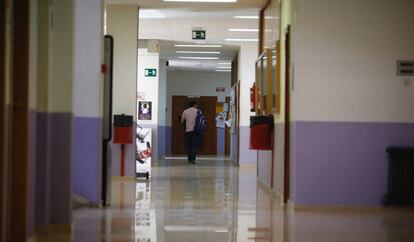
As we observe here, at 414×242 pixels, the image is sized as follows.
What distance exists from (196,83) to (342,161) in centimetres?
1891

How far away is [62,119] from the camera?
242 inches

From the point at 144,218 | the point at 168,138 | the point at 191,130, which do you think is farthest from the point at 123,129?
the point at 168,138

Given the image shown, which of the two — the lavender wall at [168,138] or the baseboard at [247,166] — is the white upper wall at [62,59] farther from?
the lavender wall at [168,138]

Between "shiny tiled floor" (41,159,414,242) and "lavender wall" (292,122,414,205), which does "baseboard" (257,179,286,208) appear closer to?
"shiny tiled floor" (41,159,414,242)

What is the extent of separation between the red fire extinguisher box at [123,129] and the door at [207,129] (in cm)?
1458

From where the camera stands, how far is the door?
26922 millimetres

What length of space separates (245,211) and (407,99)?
2.35 metres

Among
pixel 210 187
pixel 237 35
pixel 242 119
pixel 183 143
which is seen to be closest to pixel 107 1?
pixel 210 187

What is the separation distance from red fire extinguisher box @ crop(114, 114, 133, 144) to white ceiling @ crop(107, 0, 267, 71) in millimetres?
1993

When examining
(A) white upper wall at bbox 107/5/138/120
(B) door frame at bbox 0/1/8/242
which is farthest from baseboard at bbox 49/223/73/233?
(A) white upper wall at bbox 107/5/138/120

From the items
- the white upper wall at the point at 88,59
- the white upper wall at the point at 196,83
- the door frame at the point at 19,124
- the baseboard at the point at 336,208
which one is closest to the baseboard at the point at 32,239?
the door frame at the point at 19,124

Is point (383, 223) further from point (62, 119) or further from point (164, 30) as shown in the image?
point (164, 30)

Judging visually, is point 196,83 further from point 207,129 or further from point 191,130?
point 191,130

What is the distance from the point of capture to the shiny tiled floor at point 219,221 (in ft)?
19.9
